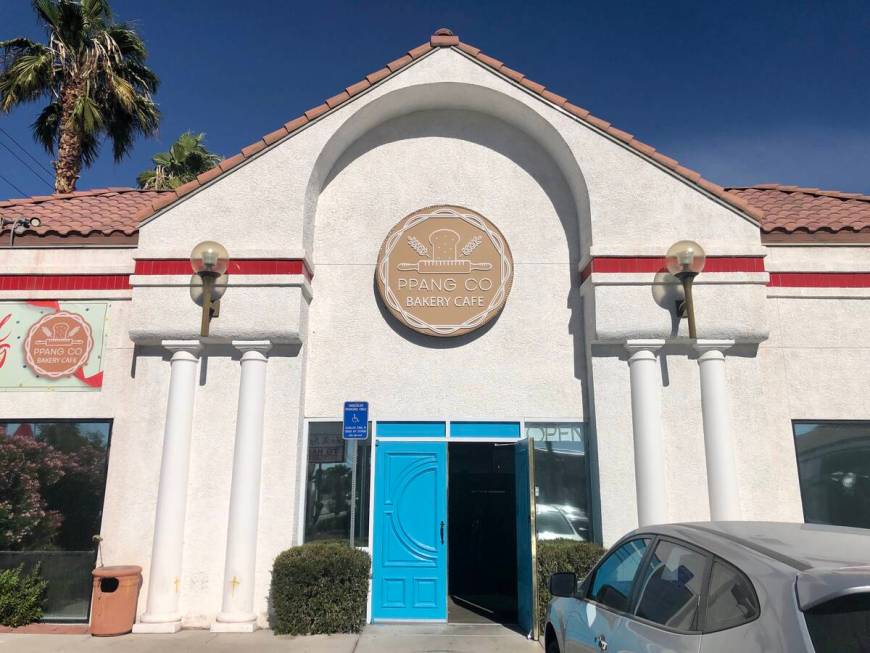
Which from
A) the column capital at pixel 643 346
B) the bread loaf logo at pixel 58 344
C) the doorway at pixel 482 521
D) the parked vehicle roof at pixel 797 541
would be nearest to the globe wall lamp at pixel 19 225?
the bread loaf logo at pixel 58 344

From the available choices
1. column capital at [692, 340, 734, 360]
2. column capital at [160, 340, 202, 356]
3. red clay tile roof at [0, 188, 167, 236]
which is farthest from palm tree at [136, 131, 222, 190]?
column capital at [692, 340, 734, 360]

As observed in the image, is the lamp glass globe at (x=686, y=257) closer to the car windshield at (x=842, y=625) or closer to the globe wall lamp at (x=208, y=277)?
the globe wall lamp at (x=208, y=277)

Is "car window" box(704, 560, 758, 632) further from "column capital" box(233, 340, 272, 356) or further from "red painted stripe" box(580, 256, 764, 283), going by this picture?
"column capital" box(233, 340, 272, 356)

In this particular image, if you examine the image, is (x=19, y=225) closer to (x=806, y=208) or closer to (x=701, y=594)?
(x=701, y=594)

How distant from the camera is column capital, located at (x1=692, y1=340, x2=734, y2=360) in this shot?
9.14 metres

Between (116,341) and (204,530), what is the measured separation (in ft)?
10.6

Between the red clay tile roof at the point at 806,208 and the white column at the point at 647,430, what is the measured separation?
2.89m

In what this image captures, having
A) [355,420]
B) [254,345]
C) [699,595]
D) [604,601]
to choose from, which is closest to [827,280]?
[355,420]

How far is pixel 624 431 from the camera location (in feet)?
29.8

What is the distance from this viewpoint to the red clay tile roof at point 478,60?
9.64 meters

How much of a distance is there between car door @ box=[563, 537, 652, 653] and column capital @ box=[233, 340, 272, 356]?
594cm

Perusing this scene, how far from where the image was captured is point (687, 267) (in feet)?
29.5

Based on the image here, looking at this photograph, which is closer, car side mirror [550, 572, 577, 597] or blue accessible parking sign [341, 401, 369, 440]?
car side mirror [550, 572, 577, 597]

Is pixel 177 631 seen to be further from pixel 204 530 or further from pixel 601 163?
pixel 601 163
